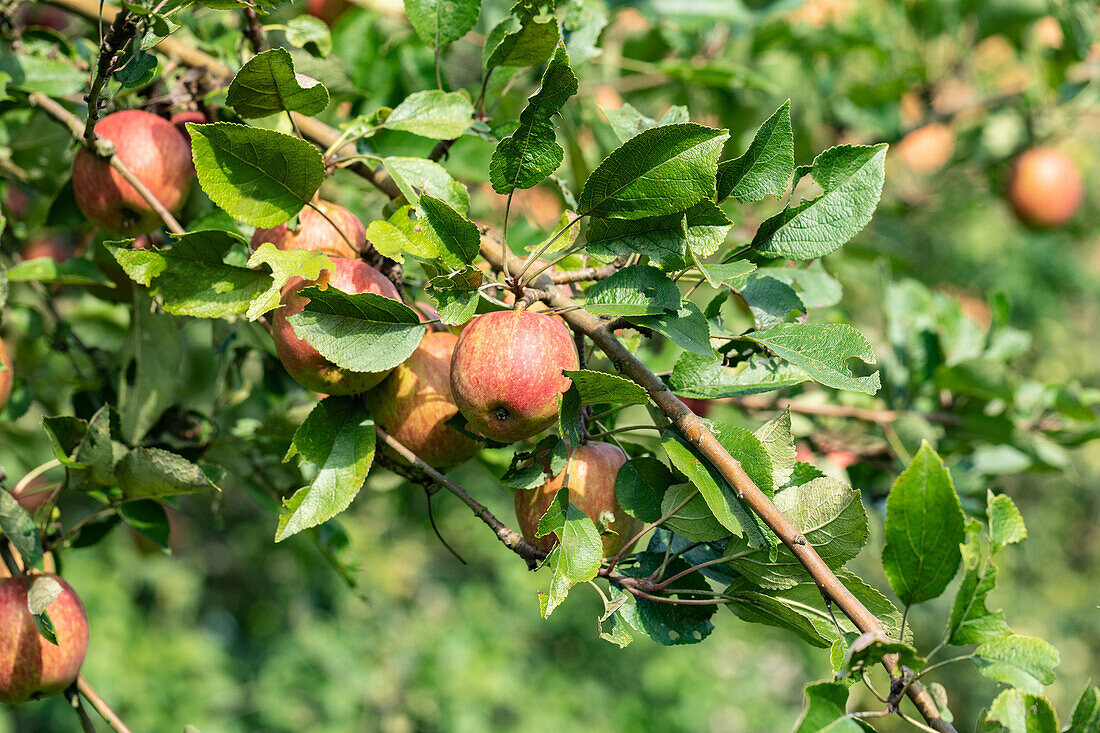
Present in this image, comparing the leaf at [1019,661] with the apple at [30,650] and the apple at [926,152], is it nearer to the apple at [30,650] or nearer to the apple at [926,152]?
the apple at [30,650]

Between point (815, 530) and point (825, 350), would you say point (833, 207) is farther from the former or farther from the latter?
point (815, 530)

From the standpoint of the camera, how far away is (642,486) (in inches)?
28.6

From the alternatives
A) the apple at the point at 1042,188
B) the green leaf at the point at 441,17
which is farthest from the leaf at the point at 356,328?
the apple at the point at 1042,188

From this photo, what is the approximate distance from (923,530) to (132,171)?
2.77 ft

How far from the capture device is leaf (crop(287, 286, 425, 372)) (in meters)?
0.66

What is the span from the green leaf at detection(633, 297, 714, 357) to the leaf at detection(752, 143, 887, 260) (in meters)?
0.12

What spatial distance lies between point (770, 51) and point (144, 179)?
1.53 meters

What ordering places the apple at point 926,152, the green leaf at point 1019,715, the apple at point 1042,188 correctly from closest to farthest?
the green leaf at point 1019,715 → the apple at point 1042,188 → the apple at point 926,152

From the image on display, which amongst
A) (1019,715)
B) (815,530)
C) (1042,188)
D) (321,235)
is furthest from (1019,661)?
(1042,188)

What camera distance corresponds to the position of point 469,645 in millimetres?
3400

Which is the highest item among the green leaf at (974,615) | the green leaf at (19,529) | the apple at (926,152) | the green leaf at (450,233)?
the green leaf at (450,233)

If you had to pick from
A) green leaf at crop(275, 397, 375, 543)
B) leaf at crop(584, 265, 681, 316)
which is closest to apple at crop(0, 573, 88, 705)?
green leaf at crop(275, 397, 375, 543)

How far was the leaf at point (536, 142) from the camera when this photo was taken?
0.63m

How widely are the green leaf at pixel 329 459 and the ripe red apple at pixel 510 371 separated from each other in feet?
0.40
